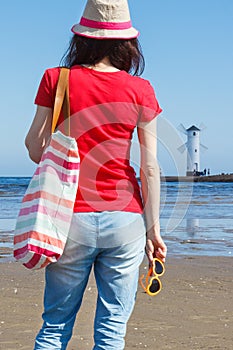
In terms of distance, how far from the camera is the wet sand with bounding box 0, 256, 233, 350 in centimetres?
493

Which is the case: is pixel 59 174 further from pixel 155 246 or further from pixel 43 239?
pixel 155 246

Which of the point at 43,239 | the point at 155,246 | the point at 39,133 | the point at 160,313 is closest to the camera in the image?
the point at 43,239

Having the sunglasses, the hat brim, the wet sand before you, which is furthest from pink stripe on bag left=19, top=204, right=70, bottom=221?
the wet sand

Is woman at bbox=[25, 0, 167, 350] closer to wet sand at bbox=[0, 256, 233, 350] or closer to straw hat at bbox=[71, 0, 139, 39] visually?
straw hat at bbox=[71, 0, 139, 39]

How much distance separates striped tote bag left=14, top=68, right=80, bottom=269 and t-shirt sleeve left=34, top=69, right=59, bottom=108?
0.11 ft

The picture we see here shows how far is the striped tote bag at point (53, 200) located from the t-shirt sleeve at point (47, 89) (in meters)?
0.03

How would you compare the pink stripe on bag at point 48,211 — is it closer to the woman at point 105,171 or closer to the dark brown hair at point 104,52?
the woman at point 105,171

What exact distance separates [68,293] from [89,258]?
193 millimetres

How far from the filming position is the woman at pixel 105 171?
123 inches

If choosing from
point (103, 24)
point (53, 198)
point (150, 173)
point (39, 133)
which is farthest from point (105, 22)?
point (53, 198)

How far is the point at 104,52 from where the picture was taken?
10.6 feet

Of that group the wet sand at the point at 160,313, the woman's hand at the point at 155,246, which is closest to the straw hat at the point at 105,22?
the woman's hand at the point at 155,246

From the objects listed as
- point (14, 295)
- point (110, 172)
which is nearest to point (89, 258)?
point (110, 172)

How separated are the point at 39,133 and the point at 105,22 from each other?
593 mm
